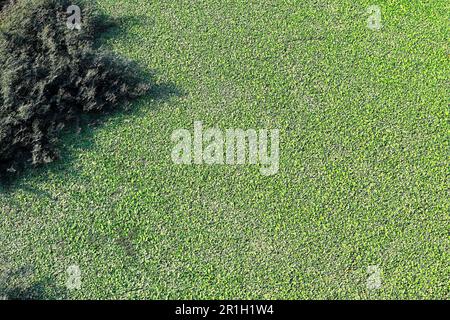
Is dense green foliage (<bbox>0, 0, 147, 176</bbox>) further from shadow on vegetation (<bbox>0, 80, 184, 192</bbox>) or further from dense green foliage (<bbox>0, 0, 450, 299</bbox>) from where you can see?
dense green foliage (<bbox>0, 0, 450, 299</bbox>)

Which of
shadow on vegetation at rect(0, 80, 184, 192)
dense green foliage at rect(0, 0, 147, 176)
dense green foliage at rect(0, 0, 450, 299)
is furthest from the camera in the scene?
dense green foliage at rect(0, 0, 147, 176)

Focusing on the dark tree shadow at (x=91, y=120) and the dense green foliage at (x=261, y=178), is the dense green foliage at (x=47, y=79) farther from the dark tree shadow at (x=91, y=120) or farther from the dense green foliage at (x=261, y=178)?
the dense green foliage at (x=261, y=178)

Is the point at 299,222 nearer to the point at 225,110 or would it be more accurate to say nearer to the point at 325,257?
the point at 325,257
